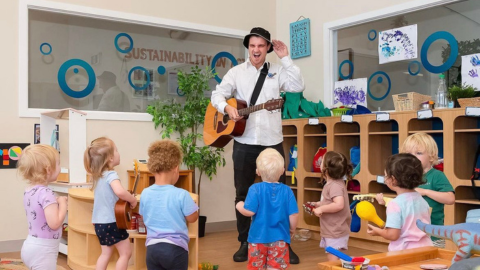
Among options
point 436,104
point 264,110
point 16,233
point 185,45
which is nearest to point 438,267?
point 264,110

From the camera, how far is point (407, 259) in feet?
5.75

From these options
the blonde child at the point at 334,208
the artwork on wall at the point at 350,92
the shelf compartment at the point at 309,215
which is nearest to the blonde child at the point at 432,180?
the blonde child at the point at 334,208

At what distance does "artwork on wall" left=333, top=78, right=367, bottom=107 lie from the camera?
5.35 m

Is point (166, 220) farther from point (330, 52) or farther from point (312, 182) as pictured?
point (330, 52)

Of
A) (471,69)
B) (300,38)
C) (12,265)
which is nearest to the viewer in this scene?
(12,265)

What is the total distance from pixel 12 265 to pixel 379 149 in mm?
3352

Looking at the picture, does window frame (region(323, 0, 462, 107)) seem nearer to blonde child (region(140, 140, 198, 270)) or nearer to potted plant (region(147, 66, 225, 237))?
potted plant (region(147, 66, 225, 237))

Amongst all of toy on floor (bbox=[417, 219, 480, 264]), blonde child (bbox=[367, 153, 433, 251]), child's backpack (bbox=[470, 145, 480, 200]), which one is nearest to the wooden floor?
child's backpack (bbox=[470, 145, 480, 200])

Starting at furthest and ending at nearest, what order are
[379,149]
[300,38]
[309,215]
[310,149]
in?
[300,38]
[310,149]
[309,215]
[379,149]

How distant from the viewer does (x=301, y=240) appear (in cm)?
515

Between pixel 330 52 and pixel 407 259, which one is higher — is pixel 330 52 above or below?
above

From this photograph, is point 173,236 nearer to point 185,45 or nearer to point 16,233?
point 16,233

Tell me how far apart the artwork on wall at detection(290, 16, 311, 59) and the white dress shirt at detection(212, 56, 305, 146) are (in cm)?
172

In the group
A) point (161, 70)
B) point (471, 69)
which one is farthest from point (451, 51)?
point (161, 70)
